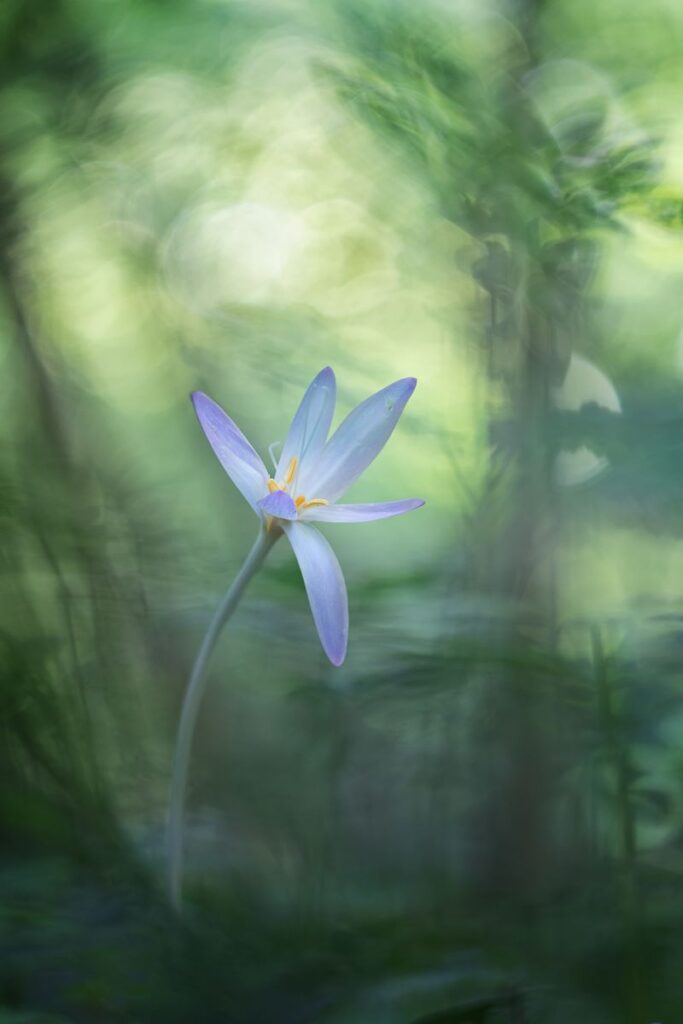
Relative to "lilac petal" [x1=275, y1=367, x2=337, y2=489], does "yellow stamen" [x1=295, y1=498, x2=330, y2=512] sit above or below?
below

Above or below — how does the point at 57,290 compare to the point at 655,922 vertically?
above

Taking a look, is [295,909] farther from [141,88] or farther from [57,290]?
[141,88]

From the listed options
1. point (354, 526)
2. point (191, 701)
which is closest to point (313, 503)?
point (191, 701)

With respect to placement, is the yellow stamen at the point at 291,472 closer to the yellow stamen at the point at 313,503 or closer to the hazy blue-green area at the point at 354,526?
the yellow stamen at the point at 313,503

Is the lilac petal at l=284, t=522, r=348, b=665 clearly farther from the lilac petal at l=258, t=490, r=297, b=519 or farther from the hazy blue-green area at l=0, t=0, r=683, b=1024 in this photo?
the hazy blue-green area at l=0, t=0, r=683, b=1024

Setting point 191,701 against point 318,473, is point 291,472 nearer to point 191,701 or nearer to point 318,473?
point 318,473

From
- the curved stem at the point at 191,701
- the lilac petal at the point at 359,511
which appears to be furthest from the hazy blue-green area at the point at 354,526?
the lilac petal at the point at 359,511

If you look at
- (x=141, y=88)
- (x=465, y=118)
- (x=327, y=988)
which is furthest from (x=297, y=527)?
(x=141, y=88)

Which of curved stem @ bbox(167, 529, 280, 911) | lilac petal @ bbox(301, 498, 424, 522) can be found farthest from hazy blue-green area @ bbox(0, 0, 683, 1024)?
lilac petal @ bbox(301, 498, 424, 522)

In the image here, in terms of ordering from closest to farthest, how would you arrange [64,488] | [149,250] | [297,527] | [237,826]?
1. [297,527]
2. [237,826]
3. [64,488]
4. [149,250]
